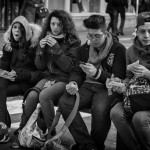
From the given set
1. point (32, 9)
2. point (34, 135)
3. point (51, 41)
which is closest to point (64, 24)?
point (51, 41)

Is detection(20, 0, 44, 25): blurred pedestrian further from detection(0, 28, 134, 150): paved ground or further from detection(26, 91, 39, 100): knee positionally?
detection(26, 91, 39, 100): knee

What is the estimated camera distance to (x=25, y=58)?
238 inches

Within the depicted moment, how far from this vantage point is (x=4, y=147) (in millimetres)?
5656

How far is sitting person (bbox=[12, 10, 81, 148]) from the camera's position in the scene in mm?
5578

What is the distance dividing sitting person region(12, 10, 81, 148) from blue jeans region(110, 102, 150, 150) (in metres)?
0.79

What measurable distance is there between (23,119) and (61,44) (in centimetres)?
92

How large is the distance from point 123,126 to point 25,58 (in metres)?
1.59

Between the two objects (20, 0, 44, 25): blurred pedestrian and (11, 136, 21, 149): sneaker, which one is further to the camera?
(20, 0, 44, 25): blurred pedestrian

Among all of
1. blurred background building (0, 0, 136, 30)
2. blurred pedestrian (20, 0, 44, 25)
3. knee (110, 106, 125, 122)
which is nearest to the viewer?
knee (110, 106, 125, 122)

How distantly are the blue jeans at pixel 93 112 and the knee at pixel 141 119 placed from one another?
1.36ft

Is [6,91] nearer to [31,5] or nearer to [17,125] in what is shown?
[17,125]

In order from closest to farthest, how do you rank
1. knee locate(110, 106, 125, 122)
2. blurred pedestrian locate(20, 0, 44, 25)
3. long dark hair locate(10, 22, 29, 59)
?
knee locate(110, 106, 125, 122)
long dark hair locate(10, 22, 29, 59)
blurred pedestrian locate(20, 0, 44, 25)

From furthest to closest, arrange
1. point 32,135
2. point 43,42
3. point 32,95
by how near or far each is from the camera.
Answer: point 43,42 → point 32,95 → point 32,135

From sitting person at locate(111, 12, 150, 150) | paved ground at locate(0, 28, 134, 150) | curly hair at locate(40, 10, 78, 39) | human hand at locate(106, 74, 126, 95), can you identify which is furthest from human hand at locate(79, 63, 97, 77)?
paved ground at locate(0, 28, 134, 150)
